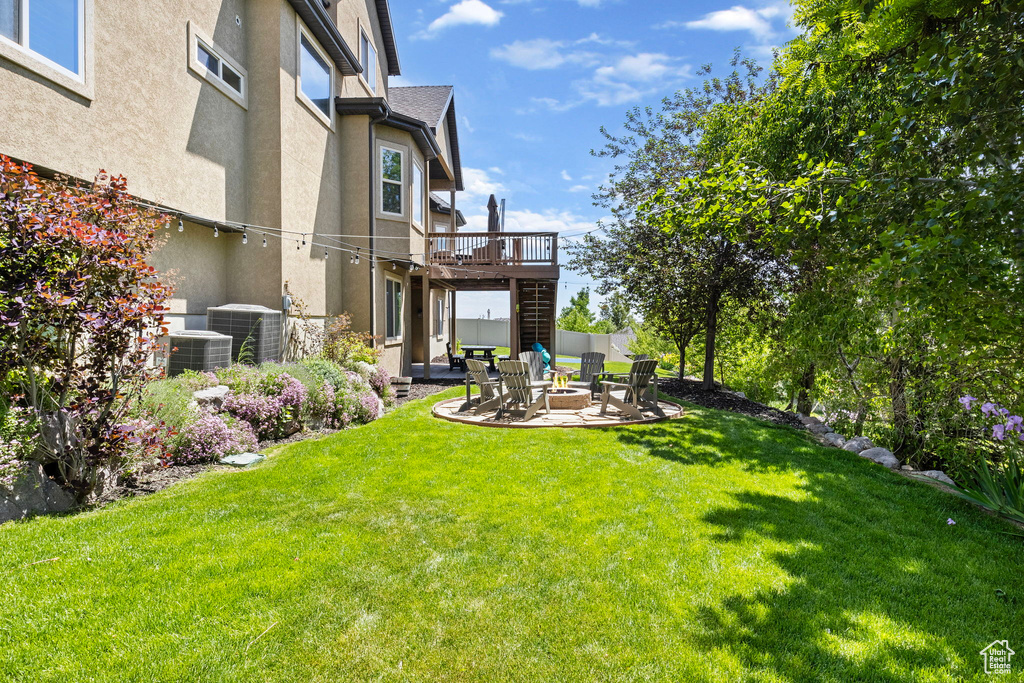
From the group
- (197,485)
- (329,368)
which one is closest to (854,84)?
(329,368)

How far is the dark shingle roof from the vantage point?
60.3ft

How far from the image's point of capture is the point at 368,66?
15.3 meters

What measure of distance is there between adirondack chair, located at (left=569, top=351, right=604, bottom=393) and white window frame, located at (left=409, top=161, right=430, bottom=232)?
21.6 ft

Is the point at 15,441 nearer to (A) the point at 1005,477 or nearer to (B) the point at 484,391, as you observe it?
(B) the point at 484,391

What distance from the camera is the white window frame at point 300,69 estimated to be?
10781mm

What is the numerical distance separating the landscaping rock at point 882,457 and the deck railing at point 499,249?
9.53 m

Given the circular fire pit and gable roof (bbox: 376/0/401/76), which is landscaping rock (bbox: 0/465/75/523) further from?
gable roof (bbox: 376/0/401/76)

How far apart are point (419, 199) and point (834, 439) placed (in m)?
12.6

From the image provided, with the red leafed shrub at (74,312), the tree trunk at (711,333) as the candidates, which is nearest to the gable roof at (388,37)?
the tree trunk at (711,333)

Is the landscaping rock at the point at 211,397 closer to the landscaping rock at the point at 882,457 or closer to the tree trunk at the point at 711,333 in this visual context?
the landscaping rock at the point at 882,457

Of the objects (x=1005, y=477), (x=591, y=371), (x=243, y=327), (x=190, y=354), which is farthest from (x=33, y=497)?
(x=591, y=371)

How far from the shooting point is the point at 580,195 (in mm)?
16594

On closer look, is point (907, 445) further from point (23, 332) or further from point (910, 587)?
point (23, 332)

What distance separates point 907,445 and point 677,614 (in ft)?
22.8
